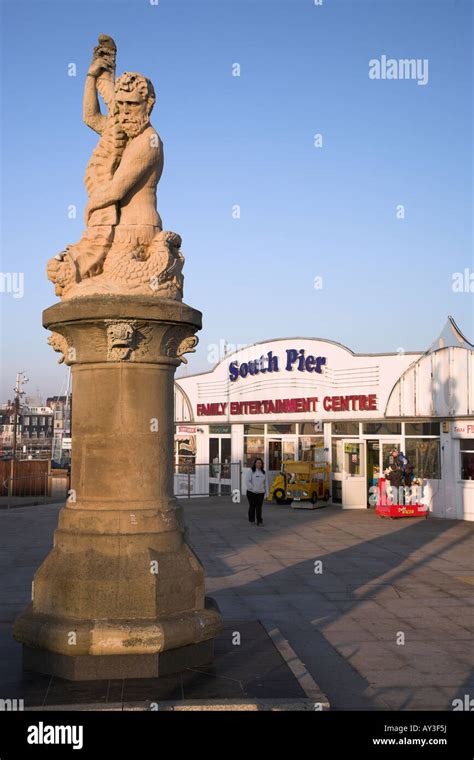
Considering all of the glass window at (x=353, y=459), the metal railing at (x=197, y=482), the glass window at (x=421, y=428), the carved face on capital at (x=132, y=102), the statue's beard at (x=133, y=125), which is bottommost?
the metal railing at (x=197, y=482)

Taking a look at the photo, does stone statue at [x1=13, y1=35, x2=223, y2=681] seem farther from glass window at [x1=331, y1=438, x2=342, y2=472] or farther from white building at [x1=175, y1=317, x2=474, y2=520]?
glass window at [x1=331, y1=438, x2=342, y2=472]

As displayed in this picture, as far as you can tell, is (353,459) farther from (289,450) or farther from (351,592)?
(351,592)

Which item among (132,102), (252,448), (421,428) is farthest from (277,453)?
(132,102)

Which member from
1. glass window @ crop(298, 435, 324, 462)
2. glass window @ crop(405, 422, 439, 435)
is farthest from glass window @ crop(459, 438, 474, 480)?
glass window @ crop(298, 435, 324, 462)

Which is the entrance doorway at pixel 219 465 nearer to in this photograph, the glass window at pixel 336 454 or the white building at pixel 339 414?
the white building at pixel 339 414

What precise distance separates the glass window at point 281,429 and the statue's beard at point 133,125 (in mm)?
19608

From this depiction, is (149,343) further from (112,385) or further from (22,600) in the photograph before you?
(22,600)

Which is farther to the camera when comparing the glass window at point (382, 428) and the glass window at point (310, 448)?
the glass window at point (310, 448)

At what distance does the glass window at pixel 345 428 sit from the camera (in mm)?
23906

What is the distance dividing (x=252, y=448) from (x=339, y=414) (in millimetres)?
4648

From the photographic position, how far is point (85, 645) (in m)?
5.98

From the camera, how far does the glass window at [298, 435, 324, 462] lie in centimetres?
2505

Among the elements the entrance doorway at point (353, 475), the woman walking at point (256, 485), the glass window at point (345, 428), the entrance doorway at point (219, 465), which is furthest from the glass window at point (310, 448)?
the woman walking at point (256, 485)
